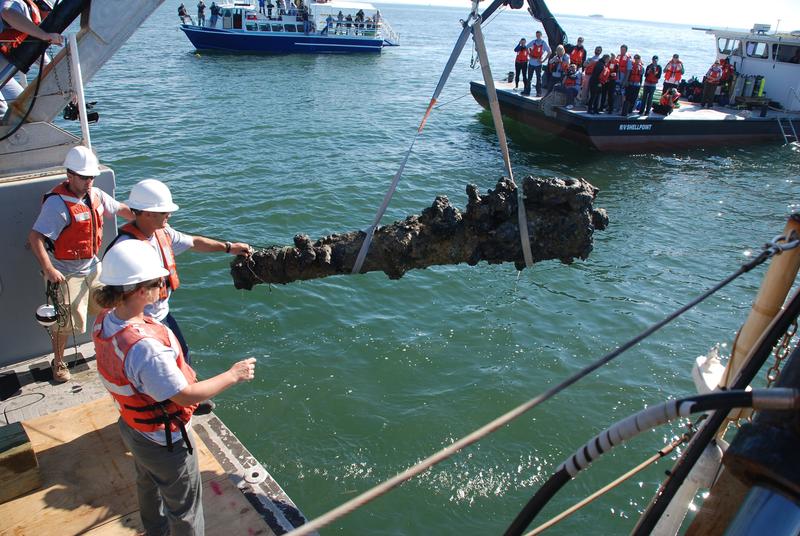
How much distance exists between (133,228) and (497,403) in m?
5.42

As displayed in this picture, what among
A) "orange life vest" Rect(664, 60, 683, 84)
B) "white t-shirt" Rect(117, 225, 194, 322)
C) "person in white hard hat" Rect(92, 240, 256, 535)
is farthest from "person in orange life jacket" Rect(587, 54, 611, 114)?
"person in white hard hat" Rect(92, 240, 256, 535)

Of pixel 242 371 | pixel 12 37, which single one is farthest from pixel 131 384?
pixel 12 37

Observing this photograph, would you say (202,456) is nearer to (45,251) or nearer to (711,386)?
(45,251)

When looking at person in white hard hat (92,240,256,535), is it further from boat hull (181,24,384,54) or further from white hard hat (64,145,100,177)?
boat hull (181,24,384,54)

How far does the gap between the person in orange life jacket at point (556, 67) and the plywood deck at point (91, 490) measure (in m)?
21.2

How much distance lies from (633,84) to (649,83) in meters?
0.56

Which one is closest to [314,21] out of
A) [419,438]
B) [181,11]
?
[181,11]

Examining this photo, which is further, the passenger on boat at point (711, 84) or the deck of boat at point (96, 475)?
the passenger on boat at point (711, 84)

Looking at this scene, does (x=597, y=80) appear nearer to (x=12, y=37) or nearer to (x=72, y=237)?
(x=12, y=37)

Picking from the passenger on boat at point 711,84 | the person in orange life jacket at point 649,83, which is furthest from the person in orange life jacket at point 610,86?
the passenger on boat at point 711,84

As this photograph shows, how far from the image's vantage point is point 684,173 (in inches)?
825

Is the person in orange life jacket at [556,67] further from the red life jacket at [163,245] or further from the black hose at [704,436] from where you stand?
the black hose at [704,436]

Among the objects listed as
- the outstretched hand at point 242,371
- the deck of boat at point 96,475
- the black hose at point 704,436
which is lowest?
the deck of boat at point 96,475

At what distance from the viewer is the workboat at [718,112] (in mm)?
22172
